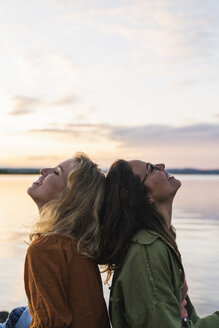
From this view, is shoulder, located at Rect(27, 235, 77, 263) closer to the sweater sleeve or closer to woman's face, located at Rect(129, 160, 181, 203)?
the sweater sleeve

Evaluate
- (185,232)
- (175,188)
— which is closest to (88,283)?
(175,188)

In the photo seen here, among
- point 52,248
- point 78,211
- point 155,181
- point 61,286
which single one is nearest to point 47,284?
point 61,286

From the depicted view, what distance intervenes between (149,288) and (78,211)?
705mm

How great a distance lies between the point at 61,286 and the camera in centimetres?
283

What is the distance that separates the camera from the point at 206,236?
11.7 m

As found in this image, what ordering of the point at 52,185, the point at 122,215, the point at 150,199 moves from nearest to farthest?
the point at 122,215 < the point at 52,185 < the point at 150,199

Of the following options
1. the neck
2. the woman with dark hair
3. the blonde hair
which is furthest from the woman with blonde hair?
the neck

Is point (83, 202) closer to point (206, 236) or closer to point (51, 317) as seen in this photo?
point (51, 317)

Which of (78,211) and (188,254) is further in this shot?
(188,254)

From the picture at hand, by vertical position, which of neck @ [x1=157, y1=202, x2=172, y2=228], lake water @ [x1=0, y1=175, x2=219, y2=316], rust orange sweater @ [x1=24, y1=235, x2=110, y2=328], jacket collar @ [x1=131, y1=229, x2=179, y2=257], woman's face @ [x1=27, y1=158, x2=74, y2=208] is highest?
woman's face @ [x1=27, y1=158, x2=74, y2=208]

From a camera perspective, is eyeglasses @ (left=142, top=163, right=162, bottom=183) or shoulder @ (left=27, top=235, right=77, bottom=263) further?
eyeglasses @ (left=142, top=163, right=162, bottom=183)

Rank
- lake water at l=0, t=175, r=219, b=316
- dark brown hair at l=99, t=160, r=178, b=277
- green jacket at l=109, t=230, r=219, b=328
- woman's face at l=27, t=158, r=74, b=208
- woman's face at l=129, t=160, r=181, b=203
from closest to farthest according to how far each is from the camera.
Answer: green jacket at l=109, t=230, r=219, b=328 < dark brown hair at l=99, t=160, r=178, b=277 < woman's face at l=27, t=158, r=74, b=208 < woman's face at l=129, t=160, r=181, b=203 < lake water at l=0, t=175, r=219, b=316

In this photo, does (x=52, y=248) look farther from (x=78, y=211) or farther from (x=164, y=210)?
(x=164, y=210)

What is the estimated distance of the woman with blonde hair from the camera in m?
2.79
